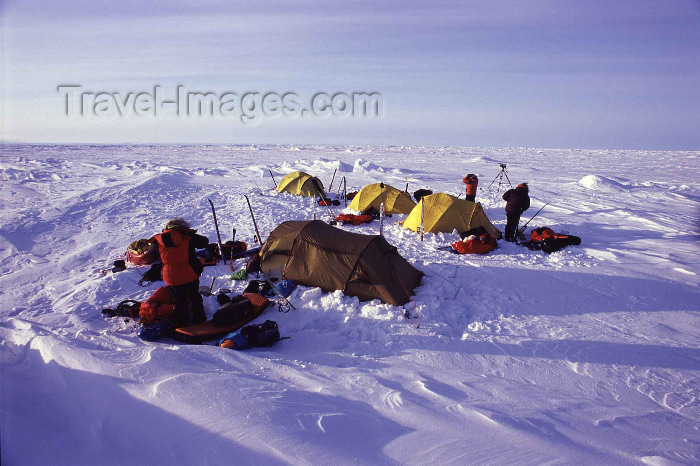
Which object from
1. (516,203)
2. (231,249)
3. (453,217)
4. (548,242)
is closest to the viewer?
(231,249)

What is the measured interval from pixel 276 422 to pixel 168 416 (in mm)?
865

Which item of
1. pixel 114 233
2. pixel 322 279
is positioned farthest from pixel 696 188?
pixel 114 233

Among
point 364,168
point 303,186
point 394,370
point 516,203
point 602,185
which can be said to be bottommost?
point 394,370

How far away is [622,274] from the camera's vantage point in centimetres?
729

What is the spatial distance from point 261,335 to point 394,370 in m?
1.75

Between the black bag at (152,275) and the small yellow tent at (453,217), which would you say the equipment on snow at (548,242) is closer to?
the small yellow tent at (453,217)

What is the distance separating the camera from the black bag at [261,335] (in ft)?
15.7

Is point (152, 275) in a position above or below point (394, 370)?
above

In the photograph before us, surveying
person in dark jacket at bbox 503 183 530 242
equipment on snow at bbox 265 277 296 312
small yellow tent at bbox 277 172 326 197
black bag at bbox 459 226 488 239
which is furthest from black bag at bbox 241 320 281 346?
small yellow tent at bbox 277 172 326 197

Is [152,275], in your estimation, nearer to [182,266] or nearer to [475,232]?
[182,266]

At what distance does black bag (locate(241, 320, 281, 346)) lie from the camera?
478 cm

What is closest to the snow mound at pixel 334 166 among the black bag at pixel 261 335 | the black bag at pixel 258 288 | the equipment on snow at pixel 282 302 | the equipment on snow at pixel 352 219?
the equipment on snow at pixel 352 219

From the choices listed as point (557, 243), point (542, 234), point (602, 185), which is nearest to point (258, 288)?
point (557, 243)

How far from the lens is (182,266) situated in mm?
5109
